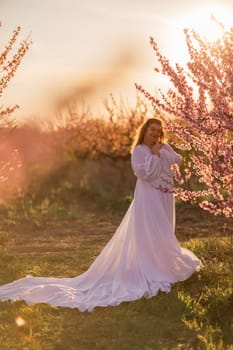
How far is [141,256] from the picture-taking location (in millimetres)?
8984

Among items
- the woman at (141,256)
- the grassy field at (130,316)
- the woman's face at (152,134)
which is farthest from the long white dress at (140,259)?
the grassy field at (130,316)

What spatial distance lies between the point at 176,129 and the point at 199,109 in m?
0.61

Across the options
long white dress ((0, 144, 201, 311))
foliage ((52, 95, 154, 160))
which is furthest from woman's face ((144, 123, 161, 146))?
foliage ((52, 95, 154, 160))

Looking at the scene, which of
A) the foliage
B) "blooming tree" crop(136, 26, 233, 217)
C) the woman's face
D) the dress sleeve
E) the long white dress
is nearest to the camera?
"blooming tree" crop(136, 26, 233, 217)

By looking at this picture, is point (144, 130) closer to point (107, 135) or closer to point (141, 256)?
→ point (141, 256)

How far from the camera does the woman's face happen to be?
9219 mm

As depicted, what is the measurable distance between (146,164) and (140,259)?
1.38 m

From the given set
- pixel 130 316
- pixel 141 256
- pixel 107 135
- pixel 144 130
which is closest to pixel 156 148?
pixel 144 130

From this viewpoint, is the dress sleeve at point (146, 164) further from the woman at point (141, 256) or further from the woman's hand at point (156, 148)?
the woman's hand at point (156, 148)

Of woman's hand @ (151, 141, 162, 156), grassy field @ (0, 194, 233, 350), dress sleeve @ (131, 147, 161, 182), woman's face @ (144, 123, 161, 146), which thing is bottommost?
grassy field @ (0, 194, 233, 350)

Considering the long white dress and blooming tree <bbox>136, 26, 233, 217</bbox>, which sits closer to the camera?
blooming tree <bbox>136, 26, 233, 217</bbox>

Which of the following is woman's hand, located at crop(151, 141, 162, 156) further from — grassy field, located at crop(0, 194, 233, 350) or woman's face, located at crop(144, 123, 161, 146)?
grassy field, located at crop(0, 194, 233, 350)

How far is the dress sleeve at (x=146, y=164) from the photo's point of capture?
902 centimetres

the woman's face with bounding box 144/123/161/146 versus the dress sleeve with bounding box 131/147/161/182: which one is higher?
the woman's face with bounding box 144/123/161/146
